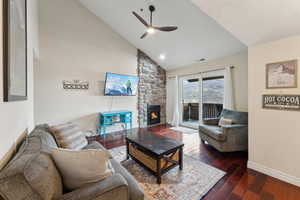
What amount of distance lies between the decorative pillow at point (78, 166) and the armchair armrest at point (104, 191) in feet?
0.21

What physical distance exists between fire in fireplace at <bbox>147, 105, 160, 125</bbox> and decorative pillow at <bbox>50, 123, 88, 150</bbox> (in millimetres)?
3522

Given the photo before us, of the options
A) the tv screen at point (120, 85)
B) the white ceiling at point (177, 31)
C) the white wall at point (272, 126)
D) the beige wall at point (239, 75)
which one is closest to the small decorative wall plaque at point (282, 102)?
the white wall at point (272, 126)

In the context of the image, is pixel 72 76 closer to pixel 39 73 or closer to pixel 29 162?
pixel 39 73

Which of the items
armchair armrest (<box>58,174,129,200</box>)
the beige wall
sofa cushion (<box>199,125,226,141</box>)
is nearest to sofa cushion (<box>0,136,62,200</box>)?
armchair armrest (<box>58,174,129,200</box>)

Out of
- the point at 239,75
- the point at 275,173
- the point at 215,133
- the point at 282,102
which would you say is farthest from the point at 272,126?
the point at 239,75

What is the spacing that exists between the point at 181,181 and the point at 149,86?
3827mm

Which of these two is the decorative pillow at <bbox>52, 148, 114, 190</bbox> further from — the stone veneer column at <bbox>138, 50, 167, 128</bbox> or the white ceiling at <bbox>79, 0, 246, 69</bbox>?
the stone veneer column at <bbox>138, 50, 167, 128</bbox>

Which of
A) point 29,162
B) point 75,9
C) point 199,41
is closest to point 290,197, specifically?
point 29,162

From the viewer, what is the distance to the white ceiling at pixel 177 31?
2955 mm

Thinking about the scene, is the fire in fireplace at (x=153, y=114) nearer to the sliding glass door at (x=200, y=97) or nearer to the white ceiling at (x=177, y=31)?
the sliding glass door at (x=200, y=97)

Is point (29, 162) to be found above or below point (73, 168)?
above

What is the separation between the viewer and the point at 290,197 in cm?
156

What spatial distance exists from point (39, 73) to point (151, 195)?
3669mm

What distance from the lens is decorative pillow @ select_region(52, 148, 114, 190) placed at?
93cm
